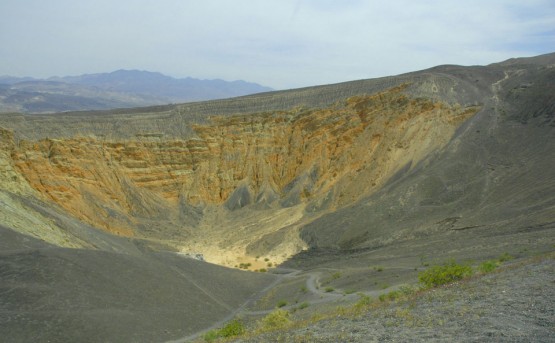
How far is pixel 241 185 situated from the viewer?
51.7 m

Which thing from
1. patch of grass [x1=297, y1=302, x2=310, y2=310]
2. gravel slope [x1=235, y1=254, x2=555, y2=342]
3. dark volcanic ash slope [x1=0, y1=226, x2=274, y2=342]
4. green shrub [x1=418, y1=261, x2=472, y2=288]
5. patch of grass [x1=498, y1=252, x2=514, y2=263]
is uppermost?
gravel slope [x1=235, y1=254, x2=555, y2=342]

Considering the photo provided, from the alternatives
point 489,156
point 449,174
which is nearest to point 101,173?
point 449,174

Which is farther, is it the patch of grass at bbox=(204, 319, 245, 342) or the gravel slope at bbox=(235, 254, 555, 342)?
the patch of grass at bbox=(204, 319, 245, 342)

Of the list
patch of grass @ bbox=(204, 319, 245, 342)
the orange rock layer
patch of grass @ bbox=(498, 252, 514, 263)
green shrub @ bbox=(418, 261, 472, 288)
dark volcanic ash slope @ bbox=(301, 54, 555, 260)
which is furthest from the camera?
the orange rock layer

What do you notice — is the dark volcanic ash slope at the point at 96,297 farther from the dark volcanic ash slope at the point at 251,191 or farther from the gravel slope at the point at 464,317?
the gravel slope at the point at 464,317

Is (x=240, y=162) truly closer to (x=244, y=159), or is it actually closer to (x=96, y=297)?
(x=244, y=159)

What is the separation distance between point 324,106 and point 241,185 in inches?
458

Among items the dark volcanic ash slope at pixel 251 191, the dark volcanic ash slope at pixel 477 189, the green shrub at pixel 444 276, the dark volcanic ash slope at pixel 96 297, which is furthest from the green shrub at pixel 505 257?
the dark volcanic ash slope at pixel 96 297

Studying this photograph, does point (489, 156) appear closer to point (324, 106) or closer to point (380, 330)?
point (324, 106)

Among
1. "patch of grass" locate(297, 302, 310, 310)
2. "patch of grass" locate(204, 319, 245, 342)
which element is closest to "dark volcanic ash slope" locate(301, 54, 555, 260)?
"patch of grass" locate(297, 302, 310, 310)

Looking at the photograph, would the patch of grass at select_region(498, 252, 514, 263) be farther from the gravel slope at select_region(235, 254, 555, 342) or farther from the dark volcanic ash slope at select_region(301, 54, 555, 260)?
the gravel slope at select_region(235, 254, 555, 342)

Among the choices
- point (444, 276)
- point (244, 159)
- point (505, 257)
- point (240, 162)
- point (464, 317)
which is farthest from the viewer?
point (244, 159)

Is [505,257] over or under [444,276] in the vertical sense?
under

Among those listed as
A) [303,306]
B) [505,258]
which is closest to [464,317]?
[505,258]
